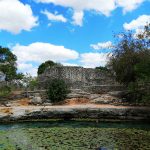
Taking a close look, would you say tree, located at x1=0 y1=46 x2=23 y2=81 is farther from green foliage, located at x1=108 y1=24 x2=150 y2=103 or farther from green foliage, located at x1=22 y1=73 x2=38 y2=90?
green foliage, located at x1=108 y1=24 x2=150 y2=103

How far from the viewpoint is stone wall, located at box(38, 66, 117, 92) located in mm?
34906

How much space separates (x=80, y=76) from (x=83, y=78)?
0.35 m

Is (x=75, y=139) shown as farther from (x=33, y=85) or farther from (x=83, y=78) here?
(x=83, y=78)

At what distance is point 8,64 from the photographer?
3947 cm

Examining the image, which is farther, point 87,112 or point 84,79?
point 84,79

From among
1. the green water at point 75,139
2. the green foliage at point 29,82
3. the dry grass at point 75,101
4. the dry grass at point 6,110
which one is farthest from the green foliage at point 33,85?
the green water at point 75,139

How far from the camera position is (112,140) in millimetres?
15133

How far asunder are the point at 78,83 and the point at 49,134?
17.4m

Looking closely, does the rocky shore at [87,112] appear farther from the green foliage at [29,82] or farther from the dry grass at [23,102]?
the green foliage at [29,82]

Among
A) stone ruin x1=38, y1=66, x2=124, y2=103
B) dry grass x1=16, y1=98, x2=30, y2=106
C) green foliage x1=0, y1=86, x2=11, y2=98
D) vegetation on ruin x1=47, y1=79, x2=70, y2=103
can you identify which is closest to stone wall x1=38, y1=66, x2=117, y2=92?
stone ruin x1=38, y1=66, x2=124, y2=103

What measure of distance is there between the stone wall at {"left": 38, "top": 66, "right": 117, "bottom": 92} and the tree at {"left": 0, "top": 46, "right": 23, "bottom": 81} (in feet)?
14.3

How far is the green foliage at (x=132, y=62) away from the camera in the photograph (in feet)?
86.9

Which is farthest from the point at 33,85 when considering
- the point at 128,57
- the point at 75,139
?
the point at 75,139

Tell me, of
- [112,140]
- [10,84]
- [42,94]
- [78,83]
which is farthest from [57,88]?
[112,140]
